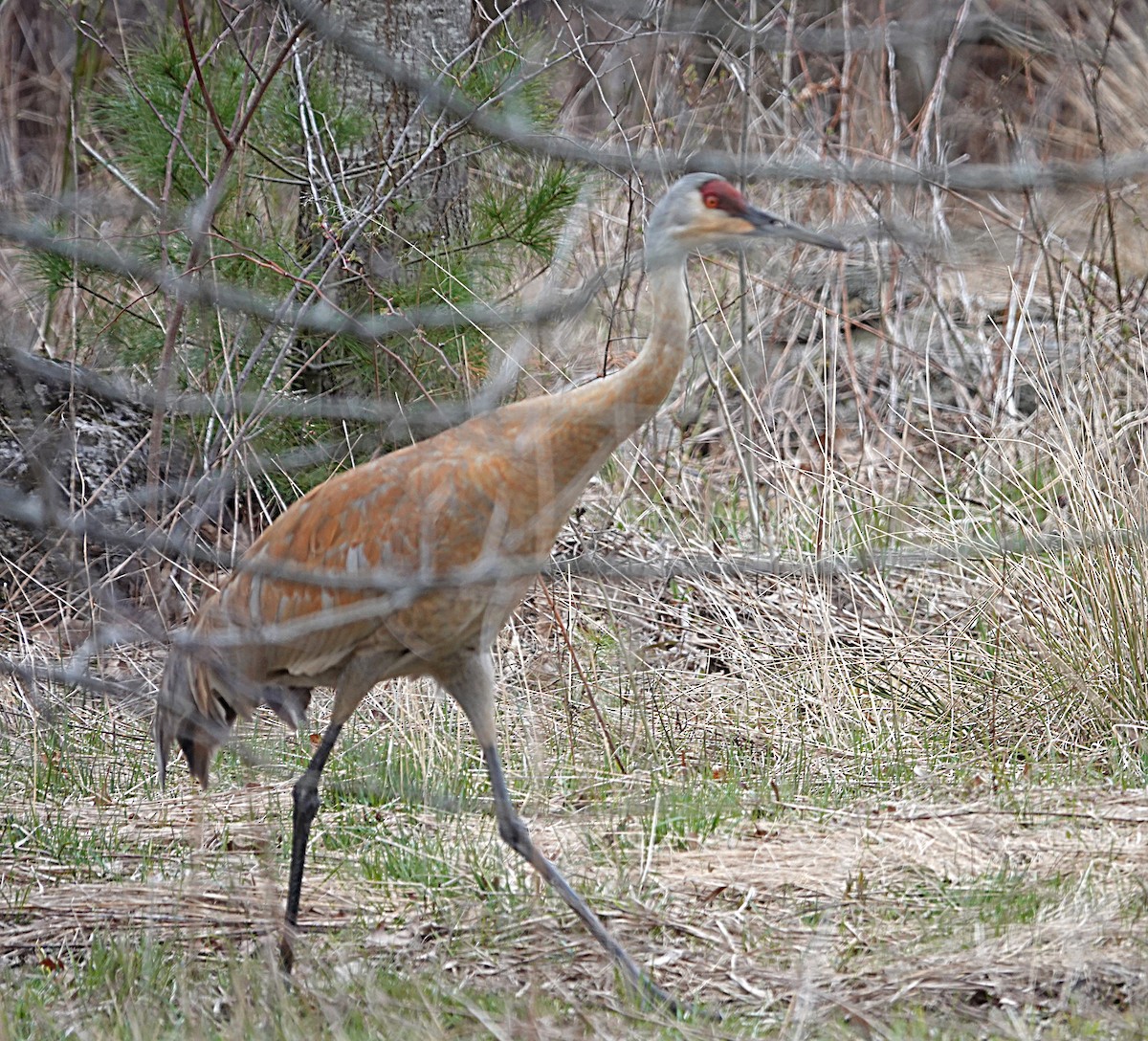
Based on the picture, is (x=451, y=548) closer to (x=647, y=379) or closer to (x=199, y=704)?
(x=647, y=379)

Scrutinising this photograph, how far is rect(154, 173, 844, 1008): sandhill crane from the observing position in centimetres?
322

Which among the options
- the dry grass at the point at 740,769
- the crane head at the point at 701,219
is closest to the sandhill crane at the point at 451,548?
the crane head at the point at 701,219

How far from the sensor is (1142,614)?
426 cm

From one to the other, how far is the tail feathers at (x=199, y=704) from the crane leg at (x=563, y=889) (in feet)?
2.13

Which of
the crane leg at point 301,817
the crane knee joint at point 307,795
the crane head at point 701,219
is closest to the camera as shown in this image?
the crane head at point 701,219

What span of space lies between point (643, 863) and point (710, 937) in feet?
1.27

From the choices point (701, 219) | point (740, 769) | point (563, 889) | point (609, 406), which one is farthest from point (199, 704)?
point (701, 219)

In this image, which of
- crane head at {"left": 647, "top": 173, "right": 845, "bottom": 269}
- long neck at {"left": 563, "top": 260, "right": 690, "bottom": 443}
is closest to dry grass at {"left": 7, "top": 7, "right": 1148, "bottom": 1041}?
long neck at {"left": 563, "top": 260, "right": 690, "bottom": 443}

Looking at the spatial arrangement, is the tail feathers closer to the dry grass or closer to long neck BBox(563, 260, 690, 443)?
the dry grass

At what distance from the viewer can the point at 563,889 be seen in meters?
3.40

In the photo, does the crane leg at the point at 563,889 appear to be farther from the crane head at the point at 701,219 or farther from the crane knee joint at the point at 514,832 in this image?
the crane head at the point at 701,219

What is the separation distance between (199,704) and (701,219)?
1819mm

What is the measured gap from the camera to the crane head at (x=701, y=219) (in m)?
3.22

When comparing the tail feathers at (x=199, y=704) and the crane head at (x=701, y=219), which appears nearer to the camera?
the crane head at (x=701, y=219)
